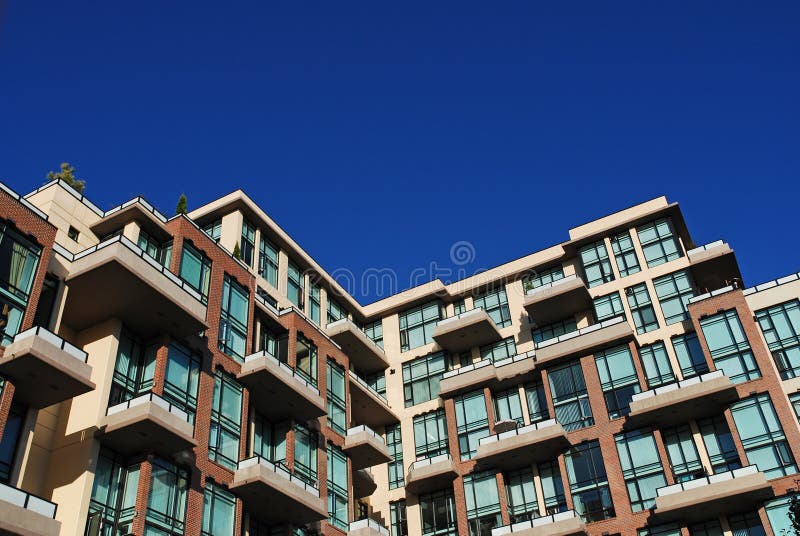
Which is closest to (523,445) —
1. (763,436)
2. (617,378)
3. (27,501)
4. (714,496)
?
(617,378)

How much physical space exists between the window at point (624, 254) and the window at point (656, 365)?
611cm

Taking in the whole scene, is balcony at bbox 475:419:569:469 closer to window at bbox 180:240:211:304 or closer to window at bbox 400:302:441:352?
window at bbox 400:302:441:352

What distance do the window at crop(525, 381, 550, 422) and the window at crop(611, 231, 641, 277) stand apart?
9326 millimetres

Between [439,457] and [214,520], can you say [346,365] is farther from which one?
[214,520]

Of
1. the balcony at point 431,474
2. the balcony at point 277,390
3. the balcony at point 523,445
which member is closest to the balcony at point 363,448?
the balcony at point 431,474

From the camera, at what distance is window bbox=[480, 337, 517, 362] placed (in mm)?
54156

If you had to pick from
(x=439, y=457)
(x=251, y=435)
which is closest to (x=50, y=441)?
(x=251, y=435)

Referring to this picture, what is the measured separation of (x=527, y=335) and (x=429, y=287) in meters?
8.74

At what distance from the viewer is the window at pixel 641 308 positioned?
49.4m

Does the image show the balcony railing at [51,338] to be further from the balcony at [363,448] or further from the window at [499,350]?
the window at [499,350]

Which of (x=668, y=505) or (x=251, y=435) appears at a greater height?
(x=251, y=435)

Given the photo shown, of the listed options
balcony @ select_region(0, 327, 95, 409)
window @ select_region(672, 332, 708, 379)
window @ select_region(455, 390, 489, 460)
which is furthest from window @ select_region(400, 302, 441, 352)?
balcony @ select_region(0, 327, 95, 409)

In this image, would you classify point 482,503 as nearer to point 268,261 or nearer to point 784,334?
point 784,334

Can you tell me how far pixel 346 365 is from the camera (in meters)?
49.4
